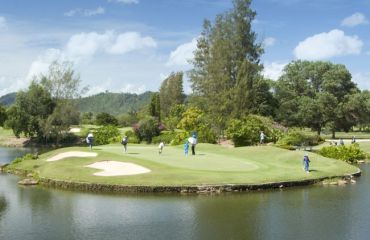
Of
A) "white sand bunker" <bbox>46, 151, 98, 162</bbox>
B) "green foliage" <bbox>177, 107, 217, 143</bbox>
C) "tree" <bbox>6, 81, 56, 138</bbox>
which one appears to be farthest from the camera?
"tree" <bbox>6, 81, 56, 138</bbox>

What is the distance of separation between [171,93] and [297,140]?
71.1 metres

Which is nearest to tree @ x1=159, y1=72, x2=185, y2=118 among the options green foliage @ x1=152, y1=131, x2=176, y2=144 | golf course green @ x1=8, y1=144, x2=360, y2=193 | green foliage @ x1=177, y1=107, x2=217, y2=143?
green foliage @ x1=177, y1=107, x2=217, y2=143

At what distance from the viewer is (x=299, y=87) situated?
4200 inches

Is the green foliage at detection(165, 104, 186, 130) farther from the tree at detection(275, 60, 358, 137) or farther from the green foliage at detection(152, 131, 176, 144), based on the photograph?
the tree at detection(275, 60, 358, 137)

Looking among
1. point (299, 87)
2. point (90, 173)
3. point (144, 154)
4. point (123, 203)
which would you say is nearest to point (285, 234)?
point (123, 203)

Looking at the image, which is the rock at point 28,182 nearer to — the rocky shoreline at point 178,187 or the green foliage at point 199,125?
the rocky shoreline at point 178,187

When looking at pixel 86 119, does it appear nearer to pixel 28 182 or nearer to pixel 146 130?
pixel 146 130

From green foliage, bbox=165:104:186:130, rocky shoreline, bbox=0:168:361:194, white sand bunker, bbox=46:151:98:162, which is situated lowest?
rocky shoreline, bbox=0:168:361:194

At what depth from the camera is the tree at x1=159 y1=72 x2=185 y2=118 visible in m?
140

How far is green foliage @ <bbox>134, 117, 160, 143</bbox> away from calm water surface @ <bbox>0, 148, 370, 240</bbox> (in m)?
52.9

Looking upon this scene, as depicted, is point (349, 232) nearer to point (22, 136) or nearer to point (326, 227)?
point (326, 227)

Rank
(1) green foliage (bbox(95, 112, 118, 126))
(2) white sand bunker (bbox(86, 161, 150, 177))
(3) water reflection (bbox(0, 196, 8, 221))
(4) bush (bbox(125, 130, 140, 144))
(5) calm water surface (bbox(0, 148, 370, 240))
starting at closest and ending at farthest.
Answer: (5) calm water surface (bbox(0, 148, 370, 240)) < (3) water reflection (bbox(0, 196, 8, 221)) < (2) white sand bunker (bbox(86, 161, 150, 177)) < (4) bush (bbox(125, 130, 140, 144)) < (1) green foliage (bbox(95, 112, 118, 126))

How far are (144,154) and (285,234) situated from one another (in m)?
28.0

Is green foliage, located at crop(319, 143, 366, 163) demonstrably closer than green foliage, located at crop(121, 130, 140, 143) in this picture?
Yes
